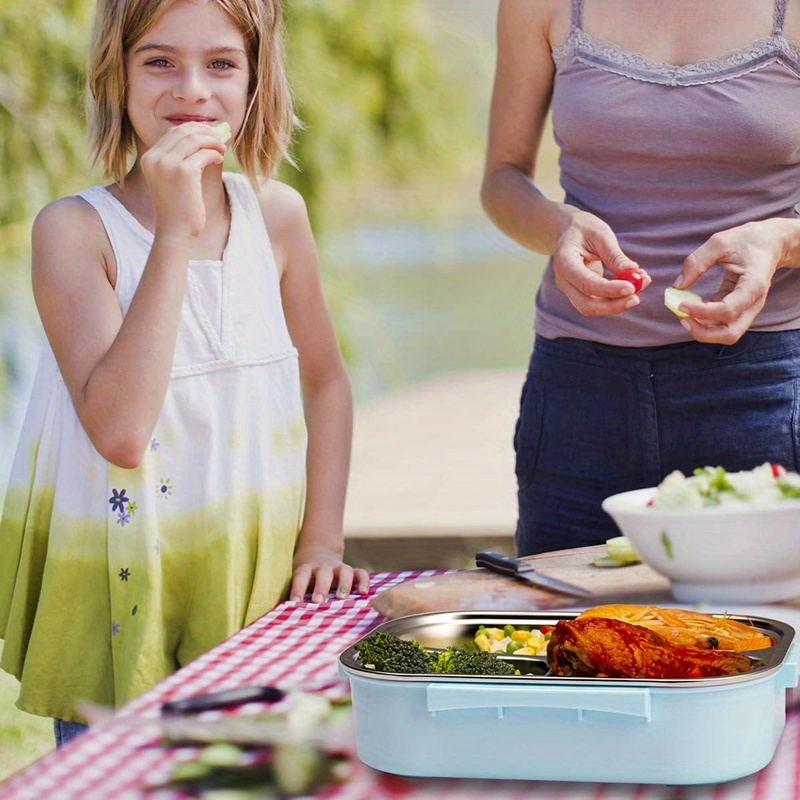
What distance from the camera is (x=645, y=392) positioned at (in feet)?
5.58

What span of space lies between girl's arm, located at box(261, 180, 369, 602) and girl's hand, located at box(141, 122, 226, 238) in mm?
315

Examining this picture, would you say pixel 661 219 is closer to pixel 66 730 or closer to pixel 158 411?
pixel 158 411

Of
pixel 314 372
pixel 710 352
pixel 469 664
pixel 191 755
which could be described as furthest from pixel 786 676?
pixel 314 372

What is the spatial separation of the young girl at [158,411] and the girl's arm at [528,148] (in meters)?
0.36

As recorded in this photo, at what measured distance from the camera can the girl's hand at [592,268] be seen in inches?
55.8

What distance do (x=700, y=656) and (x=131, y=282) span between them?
1.00 m

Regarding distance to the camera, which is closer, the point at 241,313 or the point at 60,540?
the point at 60,540

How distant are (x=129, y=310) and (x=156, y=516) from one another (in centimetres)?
28

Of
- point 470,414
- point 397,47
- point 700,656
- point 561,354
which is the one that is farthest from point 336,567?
point 470,414

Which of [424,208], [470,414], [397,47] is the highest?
[397,47]

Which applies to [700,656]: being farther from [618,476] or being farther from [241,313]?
[241,313]

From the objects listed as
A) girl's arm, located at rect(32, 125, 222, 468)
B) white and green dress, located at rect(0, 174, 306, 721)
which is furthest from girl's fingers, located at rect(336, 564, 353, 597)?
girl's arm, located at rect(32, 125, 222, 468)

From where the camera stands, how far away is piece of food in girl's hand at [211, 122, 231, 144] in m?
1.59

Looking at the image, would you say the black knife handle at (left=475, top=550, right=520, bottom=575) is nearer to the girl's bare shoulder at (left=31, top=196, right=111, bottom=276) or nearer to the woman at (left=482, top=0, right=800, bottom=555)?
the woman at (left=482, top=0, right=800, bottom=555)
